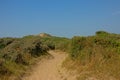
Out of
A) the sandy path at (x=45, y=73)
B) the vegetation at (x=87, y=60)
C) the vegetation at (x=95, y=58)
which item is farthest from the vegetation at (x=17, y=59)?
the vegetation at (x=95, y=58)

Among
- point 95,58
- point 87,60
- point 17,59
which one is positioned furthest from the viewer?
point 17,59

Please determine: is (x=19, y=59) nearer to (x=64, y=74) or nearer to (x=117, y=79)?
(x=64, y=74)

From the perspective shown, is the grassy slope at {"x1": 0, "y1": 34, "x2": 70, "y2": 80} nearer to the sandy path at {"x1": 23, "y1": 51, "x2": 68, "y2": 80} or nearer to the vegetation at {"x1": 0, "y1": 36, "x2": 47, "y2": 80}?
the vegetation at {"x1": 0, "y1": 36, "x2": 47, "y2": 80}

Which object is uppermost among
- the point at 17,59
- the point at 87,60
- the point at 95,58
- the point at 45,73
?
the point at 95,58

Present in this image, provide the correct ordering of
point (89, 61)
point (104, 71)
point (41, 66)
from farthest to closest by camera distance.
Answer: point (41, 66)
point (89, 61)
point (104, 71)

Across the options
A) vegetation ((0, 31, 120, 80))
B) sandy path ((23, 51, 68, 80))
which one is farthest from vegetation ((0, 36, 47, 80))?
sandy path ((23, 51, 68, 80))

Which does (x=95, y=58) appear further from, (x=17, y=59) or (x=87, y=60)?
(x=17, y=59)

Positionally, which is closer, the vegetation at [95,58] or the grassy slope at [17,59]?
the vegetation at [95,58]

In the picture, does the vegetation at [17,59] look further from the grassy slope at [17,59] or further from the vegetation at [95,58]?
the vegetation at [95,58]

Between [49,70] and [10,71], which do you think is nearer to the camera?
[10,71]

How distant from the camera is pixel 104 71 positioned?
13.7 meters

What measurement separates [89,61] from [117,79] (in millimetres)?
3526

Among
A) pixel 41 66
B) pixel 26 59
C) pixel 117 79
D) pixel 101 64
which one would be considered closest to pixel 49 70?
pixel 41 66

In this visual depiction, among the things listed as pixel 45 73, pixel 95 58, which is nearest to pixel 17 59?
pixel 45 73
